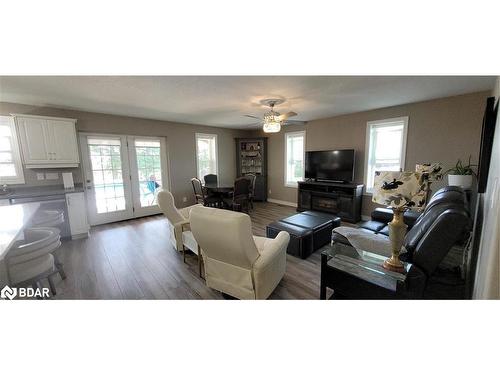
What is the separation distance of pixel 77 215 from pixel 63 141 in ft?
4.17

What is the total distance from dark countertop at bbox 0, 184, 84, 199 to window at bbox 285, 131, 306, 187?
4602 mm

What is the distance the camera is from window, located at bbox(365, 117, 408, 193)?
3.41 m

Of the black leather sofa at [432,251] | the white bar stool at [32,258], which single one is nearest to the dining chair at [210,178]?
the white bar stool at [32,258]

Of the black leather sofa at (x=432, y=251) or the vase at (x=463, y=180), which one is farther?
the vase at (x=463, y=180)

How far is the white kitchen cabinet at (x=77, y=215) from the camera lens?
300 centimetres

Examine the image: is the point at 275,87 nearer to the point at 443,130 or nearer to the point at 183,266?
the point at 183,266

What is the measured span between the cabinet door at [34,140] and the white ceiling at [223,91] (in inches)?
12.5

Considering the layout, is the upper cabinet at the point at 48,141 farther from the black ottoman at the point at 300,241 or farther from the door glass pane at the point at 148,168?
the black ottoman at the point at 300,241

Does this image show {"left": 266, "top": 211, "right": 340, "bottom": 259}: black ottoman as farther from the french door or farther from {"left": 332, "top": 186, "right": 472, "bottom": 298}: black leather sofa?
the french door

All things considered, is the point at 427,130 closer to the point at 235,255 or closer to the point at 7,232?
the point at 235,255

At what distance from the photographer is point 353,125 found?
13.0ft
